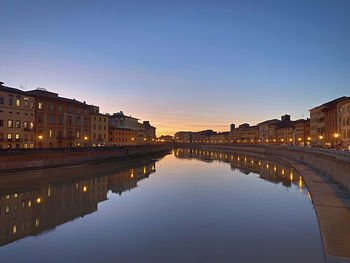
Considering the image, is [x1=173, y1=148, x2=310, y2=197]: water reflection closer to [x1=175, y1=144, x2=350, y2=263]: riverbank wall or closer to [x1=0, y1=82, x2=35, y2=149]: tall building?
[x1=175, y1=144, x2=350, y2=263]: riverbank wall

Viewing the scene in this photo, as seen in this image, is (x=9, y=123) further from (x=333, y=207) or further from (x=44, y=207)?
(x=333, y=207)

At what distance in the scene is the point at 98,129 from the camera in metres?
78.1

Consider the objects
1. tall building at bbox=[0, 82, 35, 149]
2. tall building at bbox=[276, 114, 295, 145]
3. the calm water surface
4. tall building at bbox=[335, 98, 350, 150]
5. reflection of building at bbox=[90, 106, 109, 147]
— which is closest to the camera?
the calm water surface

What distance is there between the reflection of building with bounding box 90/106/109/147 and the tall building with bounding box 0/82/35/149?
71.8ft

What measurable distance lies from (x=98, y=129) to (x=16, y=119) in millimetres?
28875

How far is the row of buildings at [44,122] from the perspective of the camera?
1924 inches

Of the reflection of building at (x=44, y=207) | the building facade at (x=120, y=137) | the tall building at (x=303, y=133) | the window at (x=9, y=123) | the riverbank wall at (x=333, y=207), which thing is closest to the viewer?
the riverbank wall at (x=333, y=207)

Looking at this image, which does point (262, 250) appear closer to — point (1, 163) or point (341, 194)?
point (341, 194)

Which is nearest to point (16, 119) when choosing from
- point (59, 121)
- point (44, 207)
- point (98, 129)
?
point (59, 121)

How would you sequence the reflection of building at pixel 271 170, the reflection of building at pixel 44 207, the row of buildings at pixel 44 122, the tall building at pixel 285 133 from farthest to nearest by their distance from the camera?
the tall building at pixel 285 133
the row of buildings at pixel 44 122
the reflection of building at pixel 271 170
the reflection of building at pixel 44 207

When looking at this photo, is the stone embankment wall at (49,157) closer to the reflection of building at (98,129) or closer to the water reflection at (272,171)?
the reflection of building at (98,129)

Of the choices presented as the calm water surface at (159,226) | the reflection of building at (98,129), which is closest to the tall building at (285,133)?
the reflection of building at (98,129)

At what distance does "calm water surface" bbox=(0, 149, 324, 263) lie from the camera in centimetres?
1364

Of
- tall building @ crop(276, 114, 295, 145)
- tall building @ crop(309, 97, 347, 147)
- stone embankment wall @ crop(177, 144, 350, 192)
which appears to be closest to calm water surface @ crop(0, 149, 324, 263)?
stone embankment wall @ crop(177, 144, 350, 192)
